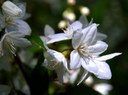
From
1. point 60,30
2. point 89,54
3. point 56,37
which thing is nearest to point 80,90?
point 89,54

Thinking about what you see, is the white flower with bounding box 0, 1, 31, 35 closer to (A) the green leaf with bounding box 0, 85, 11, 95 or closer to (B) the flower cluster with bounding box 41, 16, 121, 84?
(B) the flower cluster with bounding box 41, 16, 121, 84

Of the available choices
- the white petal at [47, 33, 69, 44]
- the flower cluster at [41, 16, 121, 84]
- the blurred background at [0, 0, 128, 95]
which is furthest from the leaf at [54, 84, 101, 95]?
the white petal at [47, 33, 69, 44]

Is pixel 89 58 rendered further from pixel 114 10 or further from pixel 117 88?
pixel 114 10

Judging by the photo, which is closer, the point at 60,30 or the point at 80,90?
the point at 80,90

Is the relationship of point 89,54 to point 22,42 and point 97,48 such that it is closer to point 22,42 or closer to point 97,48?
point 97,48

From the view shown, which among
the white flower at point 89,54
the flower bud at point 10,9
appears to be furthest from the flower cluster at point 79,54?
the flower bud at point 10,9
